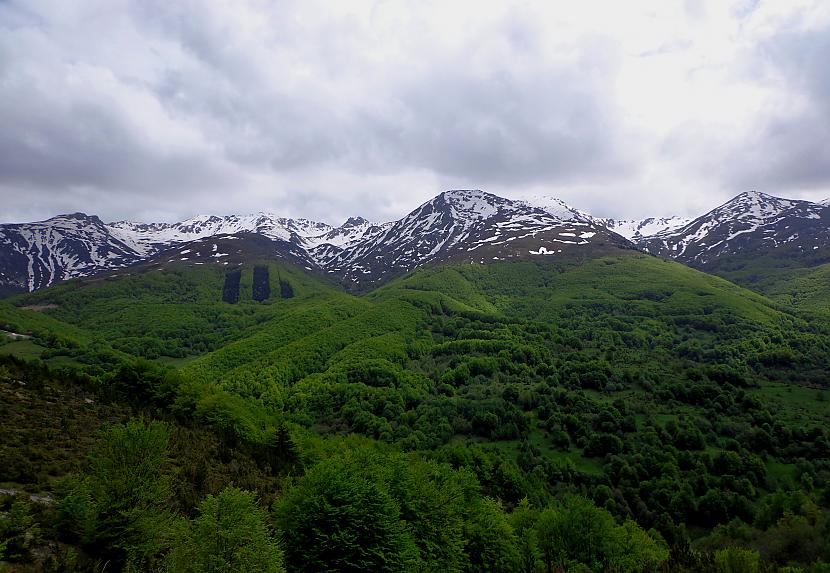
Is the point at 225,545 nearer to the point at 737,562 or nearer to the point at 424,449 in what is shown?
the point at 737,562

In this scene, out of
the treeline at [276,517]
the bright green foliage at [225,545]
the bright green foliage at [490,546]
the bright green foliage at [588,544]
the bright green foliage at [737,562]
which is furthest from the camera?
the bright green foliage at [588,544]

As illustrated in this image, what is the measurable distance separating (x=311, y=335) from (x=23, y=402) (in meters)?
139

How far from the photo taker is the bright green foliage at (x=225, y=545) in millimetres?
20484

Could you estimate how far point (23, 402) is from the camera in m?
43.3

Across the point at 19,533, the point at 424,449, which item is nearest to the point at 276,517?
the point at 19,533

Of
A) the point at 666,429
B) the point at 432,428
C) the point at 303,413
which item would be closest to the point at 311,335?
the point at 303,413

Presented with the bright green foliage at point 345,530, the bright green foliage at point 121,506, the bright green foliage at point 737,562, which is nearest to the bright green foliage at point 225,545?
the bright green foliage at point 121,506

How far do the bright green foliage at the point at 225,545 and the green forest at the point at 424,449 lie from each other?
0.11 meters

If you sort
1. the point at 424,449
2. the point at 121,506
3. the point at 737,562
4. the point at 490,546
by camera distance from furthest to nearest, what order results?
the point at 424,449 < the point at 490,546 < the point at 737,562 < the point at 121,506

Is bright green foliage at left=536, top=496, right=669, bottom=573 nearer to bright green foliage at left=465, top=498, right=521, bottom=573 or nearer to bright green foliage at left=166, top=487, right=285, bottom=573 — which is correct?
bright green foliage at left=465, top=498, right=521, bottom=573

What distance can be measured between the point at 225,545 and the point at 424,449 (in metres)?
86.8

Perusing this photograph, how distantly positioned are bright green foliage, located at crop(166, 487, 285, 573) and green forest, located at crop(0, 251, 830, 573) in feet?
0.36

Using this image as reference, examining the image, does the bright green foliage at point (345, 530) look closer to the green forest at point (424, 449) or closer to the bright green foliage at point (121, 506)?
the green forest at point (424, 449)

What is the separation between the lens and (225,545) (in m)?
21.4
